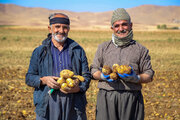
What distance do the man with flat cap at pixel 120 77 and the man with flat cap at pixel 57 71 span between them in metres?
0.22

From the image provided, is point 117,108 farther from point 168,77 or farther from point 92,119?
point 168,77

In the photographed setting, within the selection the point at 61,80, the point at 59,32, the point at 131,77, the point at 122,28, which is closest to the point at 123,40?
the point at 122,28

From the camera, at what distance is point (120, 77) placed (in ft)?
8.31

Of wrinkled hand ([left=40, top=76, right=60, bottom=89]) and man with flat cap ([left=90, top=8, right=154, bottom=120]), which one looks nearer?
wrinkled hand ([left=40, top=76, right=60, bottom=89])

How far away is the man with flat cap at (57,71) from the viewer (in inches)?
99.6

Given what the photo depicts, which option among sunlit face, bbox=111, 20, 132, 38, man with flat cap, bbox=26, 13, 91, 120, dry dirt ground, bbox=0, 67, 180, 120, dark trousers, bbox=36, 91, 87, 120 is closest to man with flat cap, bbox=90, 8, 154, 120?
sunlit face, bbox=111, 20, 132, 38

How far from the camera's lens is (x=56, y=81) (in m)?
2.45

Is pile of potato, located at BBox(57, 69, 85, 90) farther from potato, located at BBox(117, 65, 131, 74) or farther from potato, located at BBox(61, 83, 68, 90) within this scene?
potato, located at BBox(117, 65, 131, 74)

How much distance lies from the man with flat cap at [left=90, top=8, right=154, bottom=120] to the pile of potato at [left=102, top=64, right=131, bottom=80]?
0.06 metres

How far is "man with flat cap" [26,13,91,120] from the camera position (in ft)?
8.30

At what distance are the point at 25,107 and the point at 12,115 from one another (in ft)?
1.74

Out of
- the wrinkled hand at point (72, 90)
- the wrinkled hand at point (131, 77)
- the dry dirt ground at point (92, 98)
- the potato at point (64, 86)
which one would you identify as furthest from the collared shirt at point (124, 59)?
the dry dirt ground at point (92, 98)

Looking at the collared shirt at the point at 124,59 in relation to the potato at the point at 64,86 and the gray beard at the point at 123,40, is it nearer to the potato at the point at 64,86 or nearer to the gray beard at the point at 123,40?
the gray beard at the point at 123,40

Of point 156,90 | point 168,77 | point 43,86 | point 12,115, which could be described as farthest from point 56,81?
point 168,77
